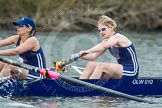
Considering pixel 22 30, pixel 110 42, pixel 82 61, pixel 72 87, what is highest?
pixel 82 61

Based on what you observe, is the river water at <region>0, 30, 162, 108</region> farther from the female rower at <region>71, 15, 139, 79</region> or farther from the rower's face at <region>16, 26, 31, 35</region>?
the rower's face at <region>16, 26, 31, 35</region>

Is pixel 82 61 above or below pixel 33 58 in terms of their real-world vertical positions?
above

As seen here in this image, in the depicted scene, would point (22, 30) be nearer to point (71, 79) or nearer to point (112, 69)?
point (71, 79)

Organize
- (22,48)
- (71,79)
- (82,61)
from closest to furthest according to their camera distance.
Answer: (71,79), (22,48), (82,61)

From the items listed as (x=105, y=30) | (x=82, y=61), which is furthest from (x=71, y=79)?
(x=82, y=61)

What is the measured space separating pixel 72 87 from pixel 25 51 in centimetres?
118

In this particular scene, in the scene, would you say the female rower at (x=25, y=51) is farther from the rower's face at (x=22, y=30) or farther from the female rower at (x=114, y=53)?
the female rower at (x=114, y=53)

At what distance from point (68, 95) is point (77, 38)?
50.9 feet

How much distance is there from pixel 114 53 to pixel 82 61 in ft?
22.7

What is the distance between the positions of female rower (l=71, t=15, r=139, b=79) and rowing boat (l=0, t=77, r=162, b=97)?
23cm

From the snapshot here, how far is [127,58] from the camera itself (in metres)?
14.9

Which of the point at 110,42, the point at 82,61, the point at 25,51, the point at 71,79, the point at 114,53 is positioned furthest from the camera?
the point at 82,61

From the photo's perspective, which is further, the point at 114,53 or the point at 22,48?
the point at 114,53

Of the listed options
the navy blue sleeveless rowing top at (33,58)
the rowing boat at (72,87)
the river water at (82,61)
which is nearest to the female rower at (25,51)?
the navy blue sleeveless rowing top at (33,58)
